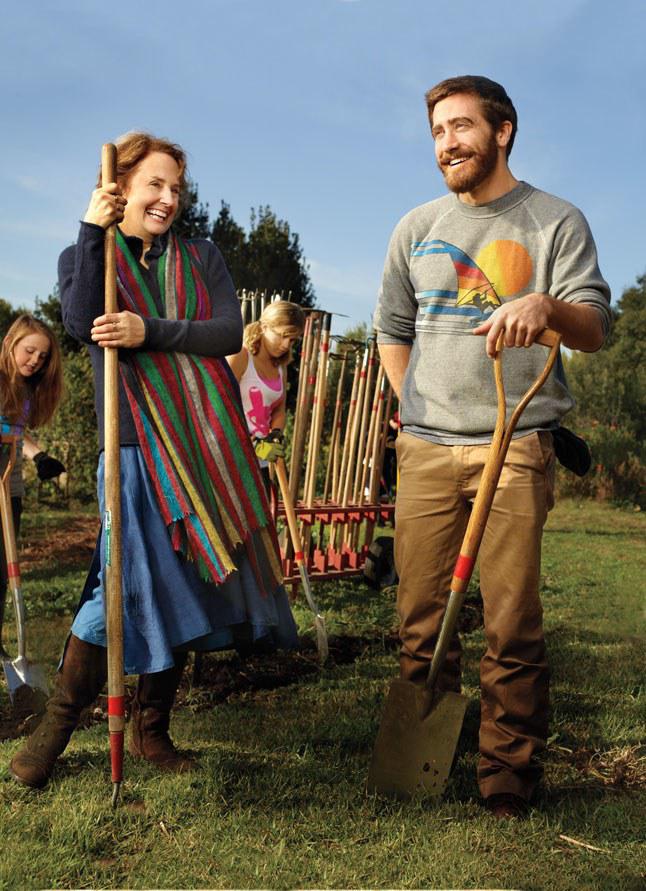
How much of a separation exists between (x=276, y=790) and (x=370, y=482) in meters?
4.47

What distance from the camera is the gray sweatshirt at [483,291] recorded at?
9.21 ft

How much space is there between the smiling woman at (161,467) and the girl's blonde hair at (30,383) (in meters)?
2.14

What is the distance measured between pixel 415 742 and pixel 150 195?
179cm

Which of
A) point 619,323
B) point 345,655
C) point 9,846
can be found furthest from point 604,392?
point 9,846

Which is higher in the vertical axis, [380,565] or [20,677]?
[20,677]

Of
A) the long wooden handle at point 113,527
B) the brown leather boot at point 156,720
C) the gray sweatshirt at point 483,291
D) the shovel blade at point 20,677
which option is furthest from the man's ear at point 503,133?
the shovel blade at point 20,677

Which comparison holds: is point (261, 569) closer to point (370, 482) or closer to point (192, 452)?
point (192, 452)

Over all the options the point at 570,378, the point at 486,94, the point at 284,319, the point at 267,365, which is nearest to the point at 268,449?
the point at 267,365

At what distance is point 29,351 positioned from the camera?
4801 mm

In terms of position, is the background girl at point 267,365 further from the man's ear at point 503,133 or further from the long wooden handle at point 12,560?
the man's ear at point 503,133

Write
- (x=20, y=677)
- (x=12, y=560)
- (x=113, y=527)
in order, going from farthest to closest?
(x=12, y=560)
(x=20, y=677)
(x=113, y=527)

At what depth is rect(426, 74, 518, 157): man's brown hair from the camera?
283cm

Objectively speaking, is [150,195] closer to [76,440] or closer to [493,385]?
[493,385]

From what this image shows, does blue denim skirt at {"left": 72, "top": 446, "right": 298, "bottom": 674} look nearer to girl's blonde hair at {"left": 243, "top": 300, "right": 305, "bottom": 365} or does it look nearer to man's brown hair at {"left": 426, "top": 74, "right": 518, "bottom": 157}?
man's brown hair at {"left": 426, "top": 74, "right": 518, "bottom": 157}
